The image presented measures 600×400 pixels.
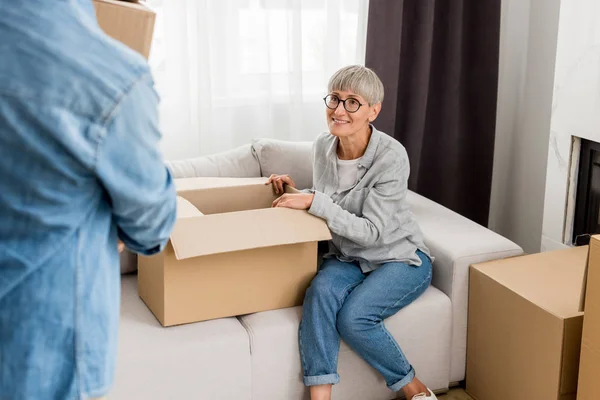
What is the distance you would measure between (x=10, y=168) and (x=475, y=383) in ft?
6.22

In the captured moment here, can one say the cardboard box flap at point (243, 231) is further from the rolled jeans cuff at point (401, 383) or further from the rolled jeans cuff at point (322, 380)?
the rolled jeans cuff at point (401, 383)

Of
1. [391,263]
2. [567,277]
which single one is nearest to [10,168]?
[391,263]

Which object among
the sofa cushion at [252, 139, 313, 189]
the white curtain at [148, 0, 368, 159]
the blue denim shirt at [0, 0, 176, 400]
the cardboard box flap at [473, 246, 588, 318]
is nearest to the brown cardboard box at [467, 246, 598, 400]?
the cardboard box flap at [473, 246, 588, 318]

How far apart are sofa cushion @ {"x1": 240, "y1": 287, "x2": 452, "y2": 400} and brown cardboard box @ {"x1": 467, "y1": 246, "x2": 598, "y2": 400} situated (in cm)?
11

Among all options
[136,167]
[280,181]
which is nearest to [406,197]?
[280,181]

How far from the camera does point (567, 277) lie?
2410 millimetres

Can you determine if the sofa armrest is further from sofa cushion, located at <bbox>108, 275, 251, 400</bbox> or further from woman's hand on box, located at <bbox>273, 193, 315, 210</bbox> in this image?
sofa cushion, located at <bbox>108, 275, 251, 400</bbox>

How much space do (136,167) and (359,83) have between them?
138cm

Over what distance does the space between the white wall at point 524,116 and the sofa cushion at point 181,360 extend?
5.81 feet

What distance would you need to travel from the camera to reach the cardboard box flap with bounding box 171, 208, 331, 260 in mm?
2084

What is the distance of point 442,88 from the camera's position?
11.2ft

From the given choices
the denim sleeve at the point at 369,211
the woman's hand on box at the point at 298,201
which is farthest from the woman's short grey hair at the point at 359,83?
the woman's hand on box at the point at 298,201

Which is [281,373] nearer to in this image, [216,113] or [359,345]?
[359,345]

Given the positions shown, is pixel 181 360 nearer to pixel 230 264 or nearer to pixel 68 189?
pixel 230 264
